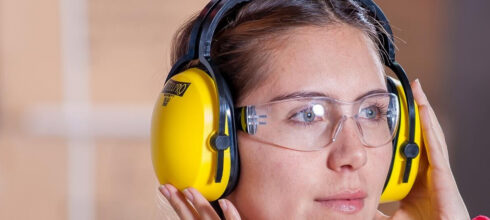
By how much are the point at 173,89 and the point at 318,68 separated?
0.27 m

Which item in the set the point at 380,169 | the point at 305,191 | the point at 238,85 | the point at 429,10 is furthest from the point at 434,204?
the point at 429,10

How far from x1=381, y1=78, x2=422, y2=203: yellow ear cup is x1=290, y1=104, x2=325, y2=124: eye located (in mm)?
241

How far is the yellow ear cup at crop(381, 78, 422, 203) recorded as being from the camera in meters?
1.59

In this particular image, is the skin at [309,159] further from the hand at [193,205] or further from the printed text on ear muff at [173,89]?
the printed text on ear muff at [173,89]

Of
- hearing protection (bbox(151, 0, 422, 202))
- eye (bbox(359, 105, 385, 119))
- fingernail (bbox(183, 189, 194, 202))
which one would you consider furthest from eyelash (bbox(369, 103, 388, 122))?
fingernail (bbox(183, 189, 194, 202))

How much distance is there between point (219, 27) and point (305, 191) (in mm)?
383

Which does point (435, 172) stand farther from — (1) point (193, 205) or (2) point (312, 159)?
(1) point (193, 205)

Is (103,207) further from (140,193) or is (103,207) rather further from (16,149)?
(16,149)

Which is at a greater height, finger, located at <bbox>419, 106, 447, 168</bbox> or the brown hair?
the brown hair

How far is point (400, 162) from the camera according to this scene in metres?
1.60

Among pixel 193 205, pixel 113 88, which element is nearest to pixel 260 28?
pixel 193 205

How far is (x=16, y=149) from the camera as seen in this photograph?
390 cm

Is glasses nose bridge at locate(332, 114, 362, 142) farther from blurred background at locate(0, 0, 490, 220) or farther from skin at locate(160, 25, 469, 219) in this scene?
blurred background at locate(0, 0, 490, 220)

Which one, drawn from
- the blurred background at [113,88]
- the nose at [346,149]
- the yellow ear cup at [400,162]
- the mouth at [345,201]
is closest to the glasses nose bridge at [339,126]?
the nose at [346,149]
